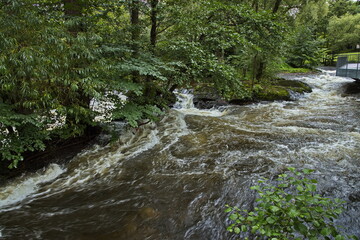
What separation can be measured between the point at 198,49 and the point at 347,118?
6808mm

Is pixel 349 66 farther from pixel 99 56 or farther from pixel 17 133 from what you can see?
pixel 17 133

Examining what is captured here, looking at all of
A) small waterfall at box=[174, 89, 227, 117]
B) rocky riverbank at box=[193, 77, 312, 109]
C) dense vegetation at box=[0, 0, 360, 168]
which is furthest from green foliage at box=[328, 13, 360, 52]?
small waterfall at box=[174, 89, 227, 117]

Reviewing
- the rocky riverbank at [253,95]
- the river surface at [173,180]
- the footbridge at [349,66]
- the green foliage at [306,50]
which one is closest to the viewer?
the river surface at [173,180]

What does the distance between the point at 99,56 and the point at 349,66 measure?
16.0 meters

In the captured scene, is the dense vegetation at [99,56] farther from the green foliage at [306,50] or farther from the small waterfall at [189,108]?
the green foliage at [306,50]

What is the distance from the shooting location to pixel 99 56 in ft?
18.2

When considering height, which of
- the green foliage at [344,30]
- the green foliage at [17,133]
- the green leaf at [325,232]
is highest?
the green foliage at [344,30]

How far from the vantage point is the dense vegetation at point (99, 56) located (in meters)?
4.03

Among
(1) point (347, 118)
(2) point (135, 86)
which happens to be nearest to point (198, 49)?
(2) point (135, 86)

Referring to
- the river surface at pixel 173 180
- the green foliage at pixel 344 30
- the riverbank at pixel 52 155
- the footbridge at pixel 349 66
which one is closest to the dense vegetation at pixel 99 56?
the riverbank at pixel 52 155

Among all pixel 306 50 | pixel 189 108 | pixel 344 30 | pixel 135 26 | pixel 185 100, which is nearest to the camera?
pixel 135 26

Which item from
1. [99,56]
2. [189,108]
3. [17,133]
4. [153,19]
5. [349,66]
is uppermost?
[153,19]

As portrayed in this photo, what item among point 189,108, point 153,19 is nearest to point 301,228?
point 153,19

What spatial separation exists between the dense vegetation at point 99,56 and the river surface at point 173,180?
996mm
